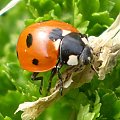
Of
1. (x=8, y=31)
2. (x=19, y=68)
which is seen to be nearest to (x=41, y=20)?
(x=19, y=68)

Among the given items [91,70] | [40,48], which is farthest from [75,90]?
[40,48]

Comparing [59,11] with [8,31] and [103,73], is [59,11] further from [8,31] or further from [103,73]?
[8,31]

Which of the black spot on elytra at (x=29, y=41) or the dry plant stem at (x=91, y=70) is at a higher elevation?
the black spot on elytra at (x=29, y=41)

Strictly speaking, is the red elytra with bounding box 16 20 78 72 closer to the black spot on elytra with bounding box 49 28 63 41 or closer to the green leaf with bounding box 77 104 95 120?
the black spot on elytra with bounding box 49 28 63 41

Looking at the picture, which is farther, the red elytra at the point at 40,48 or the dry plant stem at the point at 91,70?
the red elytra at the point at 40,48

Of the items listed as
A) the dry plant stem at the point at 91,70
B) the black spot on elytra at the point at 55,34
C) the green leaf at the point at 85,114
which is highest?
the black spot on elytra at the point at 55,34

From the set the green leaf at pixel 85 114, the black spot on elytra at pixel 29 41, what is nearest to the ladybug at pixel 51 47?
the black spot on elytra at pixel 29 41

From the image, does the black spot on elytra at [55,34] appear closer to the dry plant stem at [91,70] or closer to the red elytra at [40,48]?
the red elytra at [40,48]
